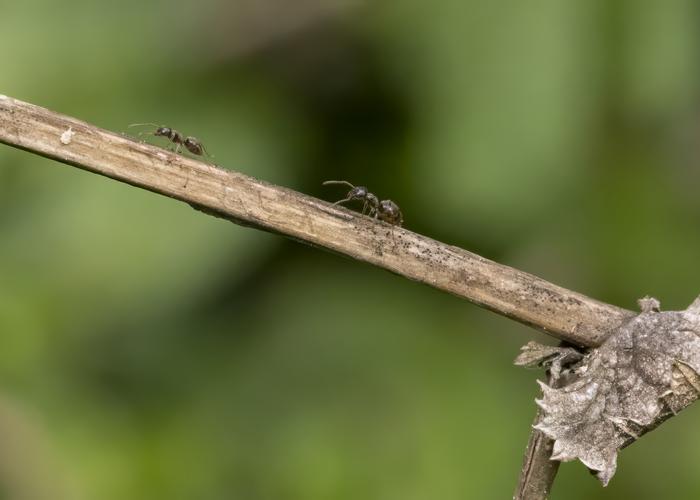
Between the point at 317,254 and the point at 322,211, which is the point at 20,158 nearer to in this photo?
the point at 317,254

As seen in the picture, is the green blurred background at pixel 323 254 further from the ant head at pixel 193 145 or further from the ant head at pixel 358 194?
the ant head at pixel 358 194

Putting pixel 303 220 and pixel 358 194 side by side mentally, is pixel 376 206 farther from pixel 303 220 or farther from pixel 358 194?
pixel 303 220

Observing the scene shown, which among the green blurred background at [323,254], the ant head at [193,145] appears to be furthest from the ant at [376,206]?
the ant head at [193,145]

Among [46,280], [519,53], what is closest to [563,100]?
[519,53]

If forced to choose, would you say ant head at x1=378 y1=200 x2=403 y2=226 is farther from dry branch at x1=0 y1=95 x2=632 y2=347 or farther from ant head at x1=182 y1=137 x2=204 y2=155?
ant head at x1=182 y1=137 x2=204 y2=155

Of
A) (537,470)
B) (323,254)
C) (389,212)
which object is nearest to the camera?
(537,470)

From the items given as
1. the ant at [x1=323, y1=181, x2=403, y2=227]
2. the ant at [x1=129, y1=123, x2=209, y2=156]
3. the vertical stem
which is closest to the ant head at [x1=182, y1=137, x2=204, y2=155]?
the ant at [x1=129, y1=123, x2=209, y2=156]

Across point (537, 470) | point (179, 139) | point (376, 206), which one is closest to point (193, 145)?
point (179, 139)
